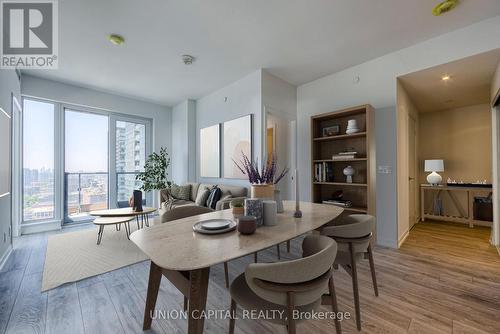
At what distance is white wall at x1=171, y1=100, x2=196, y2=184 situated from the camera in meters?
5.10

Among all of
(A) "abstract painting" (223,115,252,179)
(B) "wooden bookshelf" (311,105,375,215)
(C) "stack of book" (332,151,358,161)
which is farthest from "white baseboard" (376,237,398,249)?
(A) "abstract painting" (223,115,252,179)

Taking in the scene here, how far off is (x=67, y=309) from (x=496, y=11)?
486 cm

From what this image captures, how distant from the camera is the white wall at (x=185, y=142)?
5.10m

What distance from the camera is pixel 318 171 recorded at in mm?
3375

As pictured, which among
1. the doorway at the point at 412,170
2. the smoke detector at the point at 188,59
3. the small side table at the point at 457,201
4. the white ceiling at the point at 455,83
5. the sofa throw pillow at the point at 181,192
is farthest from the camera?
the sofa throw pillow at the point at 181,192

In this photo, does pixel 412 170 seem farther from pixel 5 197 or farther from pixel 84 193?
pixel 84 193

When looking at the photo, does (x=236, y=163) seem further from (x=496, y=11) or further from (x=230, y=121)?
(x=496, y=11)

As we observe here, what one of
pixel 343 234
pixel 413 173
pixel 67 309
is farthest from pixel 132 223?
pixel 413 173

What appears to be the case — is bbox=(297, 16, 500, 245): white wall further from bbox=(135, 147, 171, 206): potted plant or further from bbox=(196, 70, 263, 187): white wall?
bbox=(135, 147, 171, 206): potted plant

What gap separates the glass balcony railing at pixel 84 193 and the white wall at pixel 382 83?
433cm

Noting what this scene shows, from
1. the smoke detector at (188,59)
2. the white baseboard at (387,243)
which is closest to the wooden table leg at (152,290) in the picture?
the smoke detector at (188,59)

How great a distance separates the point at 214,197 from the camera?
12.2 ft

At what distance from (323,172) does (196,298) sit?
2.79 metres

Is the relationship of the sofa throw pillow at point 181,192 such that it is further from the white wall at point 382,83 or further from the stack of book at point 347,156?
the stack of book at point 347,156
